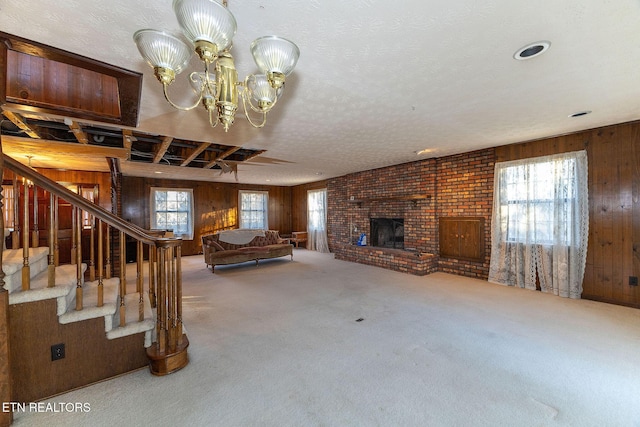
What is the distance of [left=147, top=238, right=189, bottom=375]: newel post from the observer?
207cm

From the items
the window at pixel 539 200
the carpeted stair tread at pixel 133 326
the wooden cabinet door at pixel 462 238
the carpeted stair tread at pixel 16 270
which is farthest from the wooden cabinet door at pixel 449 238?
the carpeted stair tread at pixel 16 270

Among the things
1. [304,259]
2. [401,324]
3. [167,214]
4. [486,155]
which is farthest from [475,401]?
[167,214]

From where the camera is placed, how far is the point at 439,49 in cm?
183

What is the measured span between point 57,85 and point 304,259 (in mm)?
5721

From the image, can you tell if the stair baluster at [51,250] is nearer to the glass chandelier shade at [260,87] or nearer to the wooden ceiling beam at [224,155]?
the glass chandelier shade at [260,87]

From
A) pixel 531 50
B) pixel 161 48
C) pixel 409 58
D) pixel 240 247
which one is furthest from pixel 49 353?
pixel 240 247

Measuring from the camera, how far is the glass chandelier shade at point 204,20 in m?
1.11

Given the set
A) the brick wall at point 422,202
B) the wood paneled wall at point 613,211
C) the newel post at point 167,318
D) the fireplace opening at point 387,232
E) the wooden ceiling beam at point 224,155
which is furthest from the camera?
the fireplace opening at point 387,232

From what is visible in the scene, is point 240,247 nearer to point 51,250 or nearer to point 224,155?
point 224,155

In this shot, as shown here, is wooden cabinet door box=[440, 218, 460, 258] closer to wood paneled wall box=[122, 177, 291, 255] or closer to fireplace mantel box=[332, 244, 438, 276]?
fireplace mantel box=[332, 244, 438, 276]

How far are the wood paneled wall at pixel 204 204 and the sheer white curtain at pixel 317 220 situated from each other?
1.46 meters

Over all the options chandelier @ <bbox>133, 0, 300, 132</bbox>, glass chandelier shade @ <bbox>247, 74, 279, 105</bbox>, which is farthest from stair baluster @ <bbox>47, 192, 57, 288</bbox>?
glass chandelier shade @ <bbox>247, 74, 279, 105</bbox>

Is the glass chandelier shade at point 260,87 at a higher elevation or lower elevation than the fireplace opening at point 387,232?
higher

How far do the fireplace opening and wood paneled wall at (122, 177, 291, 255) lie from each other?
429 centimetres
